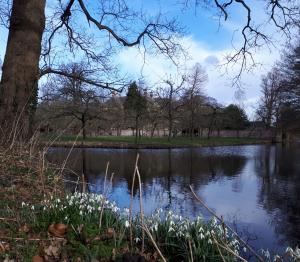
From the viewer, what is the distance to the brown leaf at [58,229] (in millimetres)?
4594

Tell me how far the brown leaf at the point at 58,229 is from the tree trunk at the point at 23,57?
6347mm

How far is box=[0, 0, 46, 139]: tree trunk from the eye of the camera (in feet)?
35.4

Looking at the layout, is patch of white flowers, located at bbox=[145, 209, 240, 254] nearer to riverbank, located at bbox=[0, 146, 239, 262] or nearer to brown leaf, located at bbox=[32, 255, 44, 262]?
riverbank, located at bbox=[0, 146, 239, 262]

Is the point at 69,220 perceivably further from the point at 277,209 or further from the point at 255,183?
the point at 255,183

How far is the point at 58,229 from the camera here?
4.64 m

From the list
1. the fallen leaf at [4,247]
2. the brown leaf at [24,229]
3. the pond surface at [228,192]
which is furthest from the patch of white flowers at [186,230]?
the pond surface at [228,192]

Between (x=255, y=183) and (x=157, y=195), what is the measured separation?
6.34 metres

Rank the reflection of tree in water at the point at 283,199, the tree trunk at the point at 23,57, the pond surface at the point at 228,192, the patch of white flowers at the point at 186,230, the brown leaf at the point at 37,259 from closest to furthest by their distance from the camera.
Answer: the brown leaf at the point at 37,259 → the patch of white flowers at the point at 186,230 → the tree trunk at the point at 23,57 → the pond surface at the point at 228,192 → the reflection of tree in water at the point at 283,199

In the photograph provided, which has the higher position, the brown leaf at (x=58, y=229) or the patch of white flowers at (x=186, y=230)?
the brown leaf at (x=58, y=229)

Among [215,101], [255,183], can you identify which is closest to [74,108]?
[255,183]

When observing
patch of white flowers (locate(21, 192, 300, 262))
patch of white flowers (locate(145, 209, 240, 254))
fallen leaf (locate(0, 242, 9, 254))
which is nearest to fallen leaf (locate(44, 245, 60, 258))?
fallen leaf (locate(0, 242, 9, 254))

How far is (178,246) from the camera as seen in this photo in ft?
15.3

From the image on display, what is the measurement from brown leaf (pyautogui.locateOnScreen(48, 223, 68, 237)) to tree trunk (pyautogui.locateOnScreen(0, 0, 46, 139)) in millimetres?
6347

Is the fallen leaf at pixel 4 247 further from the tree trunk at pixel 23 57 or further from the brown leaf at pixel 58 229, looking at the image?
the tree trunk at pixel 23 57
